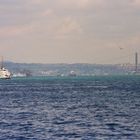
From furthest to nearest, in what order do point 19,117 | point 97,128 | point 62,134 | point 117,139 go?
point 19,117 → point 97,128 → point 62,134 → point 117,139

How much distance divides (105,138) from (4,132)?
1091 cm

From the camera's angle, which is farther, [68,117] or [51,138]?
[68,117]

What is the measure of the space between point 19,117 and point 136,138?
82.3ft

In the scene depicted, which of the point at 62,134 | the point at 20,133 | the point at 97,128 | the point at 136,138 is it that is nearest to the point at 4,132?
the point at 20,133

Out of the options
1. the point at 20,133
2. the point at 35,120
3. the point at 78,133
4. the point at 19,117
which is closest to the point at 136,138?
the point at 78,133

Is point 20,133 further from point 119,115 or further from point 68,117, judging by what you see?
point 119,115

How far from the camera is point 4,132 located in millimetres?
53750

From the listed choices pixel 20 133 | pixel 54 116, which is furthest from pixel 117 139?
pixel 54 116

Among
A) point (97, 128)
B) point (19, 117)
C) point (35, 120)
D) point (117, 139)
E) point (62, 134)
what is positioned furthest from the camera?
point (19, 117)

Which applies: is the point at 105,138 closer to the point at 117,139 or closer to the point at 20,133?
the point at 117,139

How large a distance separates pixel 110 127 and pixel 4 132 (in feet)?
35.8

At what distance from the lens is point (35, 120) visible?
64938 mm

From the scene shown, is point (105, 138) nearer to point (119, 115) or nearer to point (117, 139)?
point (117, 139)

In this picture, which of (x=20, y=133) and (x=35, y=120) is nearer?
(x=20, y=133)
